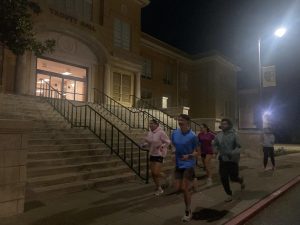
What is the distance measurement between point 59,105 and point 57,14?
646 centimetres

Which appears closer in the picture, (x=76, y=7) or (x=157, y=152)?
(x=157, y=152)

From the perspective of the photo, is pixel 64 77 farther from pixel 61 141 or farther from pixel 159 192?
pixel 159 192

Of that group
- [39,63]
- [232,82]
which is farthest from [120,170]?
[232,82]

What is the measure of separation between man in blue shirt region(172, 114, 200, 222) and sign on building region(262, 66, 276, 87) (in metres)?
10.9

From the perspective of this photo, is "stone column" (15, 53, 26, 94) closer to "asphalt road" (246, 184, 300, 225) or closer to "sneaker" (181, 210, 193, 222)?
"sneaker" (181, 210, 193, 222)

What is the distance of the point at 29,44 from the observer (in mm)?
8695

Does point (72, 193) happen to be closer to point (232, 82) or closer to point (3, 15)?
point (3, 15)

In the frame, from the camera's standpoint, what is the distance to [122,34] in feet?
72.4

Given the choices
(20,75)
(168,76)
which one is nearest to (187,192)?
(20,75)

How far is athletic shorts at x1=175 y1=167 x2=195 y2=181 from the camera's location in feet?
18.0

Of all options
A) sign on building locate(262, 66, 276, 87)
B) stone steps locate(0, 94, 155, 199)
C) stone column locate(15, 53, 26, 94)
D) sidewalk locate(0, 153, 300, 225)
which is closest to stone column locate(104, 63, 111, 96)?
stone column locate(15, 53, 26, 94)

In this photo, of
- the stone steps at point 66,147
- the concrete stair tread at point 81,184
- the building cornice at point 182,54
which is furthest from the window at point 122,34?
the concrete stair tread at point 81,184

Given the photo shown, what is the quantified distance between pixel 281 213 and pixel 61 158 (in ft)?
18.8

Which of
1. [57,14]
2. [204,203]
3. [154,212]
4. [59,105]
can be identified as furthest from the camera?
[57,14]
